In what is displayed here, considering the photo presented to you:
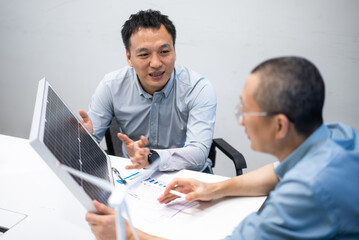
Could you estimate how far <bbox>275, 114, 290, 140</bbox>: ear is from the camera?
74 cm

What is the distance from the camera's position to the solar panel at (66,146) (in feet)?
2.35

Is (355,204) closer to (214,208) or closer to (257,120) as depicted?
(257,120)

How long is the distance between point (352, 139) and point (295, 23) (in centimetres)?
145

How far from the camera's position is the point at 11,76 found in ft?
9.82

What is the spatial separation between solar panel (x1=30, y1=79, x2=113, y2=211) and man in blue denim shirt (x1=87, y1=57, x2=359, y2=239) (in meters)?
0.09

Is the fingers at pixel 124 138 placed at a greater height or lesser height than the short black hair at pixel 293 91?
lesser

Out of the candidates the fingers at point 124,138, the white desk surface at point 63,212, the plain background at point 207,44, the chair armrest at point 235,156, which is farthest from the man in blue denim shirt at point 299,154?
the plain background at point 207,44

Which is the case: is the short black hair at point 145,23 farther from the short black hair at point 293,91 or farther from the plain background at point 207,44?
the short black hair at point 293,91

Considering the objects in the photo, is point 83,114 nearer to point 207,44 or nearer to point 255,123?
point 255,123

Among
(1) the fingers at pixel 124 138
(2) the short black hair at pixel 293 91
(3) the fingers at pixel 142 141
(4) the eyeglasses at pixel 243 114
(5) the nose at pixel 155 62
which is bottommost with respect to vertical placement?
(3) the fingers at pixel 142 141

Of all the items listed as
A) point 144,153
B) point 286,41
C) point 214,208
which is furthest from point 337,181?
point 286,41

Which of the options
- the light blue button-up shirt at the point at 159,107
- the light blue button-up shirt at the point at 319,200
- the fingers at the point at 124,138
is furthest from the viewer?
the light blue button-up shirt at the point at 159,107

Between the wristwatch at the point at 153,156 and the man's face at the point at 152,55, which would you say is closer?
the wristwatch at the point at 153,156

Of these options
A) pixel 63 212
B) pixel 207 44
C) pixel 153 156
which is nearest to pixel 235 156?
pixel 153 156
